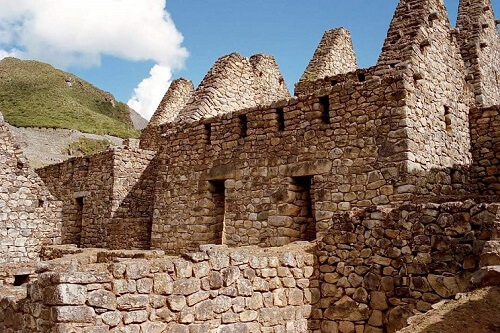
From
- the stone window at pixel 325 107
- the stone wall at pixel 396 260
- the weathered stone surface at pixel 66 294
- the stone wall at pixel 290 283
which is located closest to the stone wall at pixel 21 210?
the stone wall at pixel 290 283

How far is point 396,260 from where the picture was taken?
718 centimetres

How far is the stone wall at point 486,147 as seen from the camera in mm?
11531

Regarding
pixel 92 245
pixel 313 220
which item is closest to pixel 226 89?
pixel 313 220

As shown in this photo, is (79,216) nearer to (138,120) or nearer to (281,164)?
(281,164)

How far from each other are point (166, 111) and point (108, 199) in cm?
581

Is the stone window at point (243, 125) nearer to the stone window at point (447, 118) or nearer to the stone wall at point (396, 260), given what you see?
the stone window at point (447, 118)

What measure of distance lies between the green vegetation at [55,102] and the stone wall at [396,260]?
52529 mm

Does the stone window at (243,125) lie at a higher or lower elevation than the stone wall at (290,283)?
higher

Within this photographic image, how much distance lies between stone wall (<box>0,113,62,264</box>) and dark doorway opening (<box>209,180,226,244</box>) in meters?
3.83

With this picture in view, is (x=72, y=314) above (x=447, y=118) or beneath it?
beneath

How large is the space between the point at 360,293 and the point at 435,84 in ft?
17.9

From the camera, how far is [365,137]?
10.1 m

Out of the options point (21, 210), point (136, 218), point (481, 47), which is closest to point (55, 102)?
point (136, 218)

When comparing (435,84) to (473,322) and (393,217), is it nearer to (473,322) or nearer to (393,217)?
(393,217)
